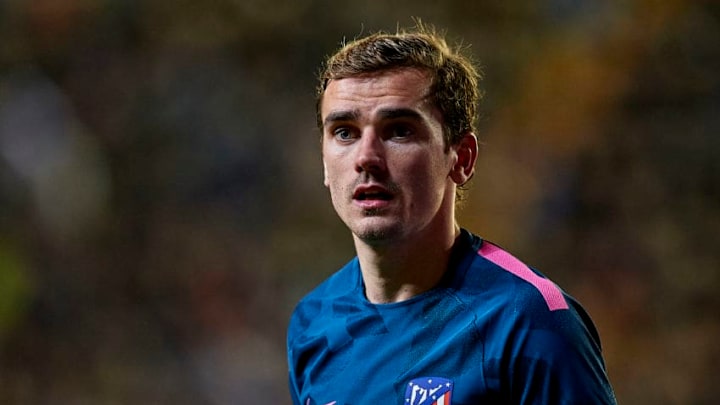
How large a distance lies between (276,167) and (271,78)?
56 centimetres

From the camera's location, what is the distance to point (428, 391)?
187cm

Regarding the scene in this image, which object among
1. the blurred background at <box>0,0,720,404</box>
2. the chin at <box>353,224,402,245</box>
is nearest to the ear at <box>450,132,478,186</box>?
the chin at <box>353,224,402,245</box>

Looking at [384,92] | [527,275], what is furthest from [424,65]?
[527,275]

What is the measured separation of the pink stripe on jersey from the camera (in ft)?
6.04

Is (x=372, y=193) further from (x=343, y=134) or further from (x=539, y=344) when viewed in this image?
(x=539, y=344)

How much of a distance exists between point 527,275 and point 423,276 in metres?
0.24

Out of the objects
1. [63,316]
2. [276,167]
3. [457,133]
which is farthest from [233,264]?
[457,133]

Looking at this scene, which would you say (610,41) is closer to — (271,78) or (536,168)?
(536,168)

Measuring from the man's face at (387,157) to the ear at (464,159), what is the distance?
0.05m

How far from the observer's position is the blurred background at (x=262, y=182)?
5117 mm

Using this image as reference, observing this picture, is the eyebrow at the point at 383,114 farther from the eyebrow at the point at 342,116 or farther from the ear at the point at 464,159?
the ear at the point at 464,159

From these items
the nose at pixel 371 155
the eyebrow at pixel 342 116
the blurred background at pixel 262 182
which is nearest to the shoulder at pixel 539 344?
the nose at pixel 371 155

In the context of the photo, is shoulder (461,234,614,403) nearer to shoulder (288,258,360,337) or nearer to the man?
the man

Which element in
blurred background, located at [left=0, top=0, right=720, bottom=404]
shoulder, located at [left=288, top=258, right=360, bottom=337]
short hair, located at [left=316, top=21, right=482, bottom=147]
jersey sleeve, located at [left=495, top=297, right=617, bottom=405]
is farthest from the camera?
blurred background, located at [left=0, top=0, right=720, bottom=404]
